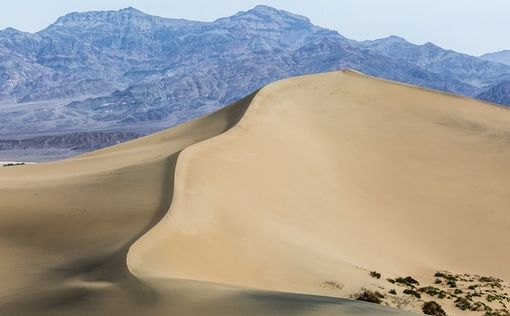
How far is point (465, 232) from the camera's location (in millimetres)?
27469

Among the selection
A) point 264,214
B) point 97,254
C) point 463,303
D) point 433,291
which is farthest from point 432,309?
point 97,254

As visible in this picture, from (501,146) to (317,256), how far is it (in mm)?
23918

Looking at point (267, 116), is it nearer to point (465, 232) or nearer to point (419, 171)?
point (419, 171)

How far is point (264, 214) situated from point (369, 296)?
8.37 m

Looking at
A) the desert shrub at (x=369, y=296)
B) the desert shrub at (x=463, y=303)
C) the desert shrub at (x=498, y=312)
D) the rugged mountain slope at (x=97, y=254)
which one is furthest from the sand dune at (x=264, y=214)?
the desert shrub at (x=498, y=312)

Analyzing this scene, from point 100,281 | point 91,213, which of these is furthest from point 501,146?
point 100,281

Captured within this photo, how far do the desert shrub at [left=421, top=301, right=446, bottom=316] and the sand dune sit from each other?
1.93 feet

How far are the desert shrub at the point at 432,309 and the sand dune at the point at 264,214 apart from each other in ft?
1.93

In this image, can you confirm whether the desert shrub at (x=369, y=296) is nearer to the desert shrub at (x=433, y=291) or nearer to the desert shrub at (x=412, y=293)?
the desert shrub at (x=412, y=293)

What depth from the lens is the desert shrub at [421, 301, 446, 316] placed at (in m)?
16.0

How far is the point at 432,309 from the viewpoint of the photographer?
52.9ft

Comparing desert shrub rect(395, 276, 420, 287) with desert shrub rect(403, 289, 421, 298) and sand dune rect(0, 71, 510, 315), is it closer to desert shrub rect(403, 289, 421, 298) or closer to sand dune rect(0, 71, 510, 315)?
sand dune rect(0, 71, 510, 315)

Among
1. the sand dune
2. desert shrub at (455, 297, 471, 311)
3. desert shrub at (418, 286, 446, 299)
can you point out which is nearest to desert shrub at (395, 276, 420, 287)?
desert shrub at (418, 286, 446, 299)

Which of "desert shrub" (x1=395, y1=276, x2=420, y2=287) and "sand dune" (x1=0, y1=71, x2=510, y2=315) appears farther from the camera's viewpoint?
"desert shrub" (x1=395, y1=276, x2=420, y2=287)
